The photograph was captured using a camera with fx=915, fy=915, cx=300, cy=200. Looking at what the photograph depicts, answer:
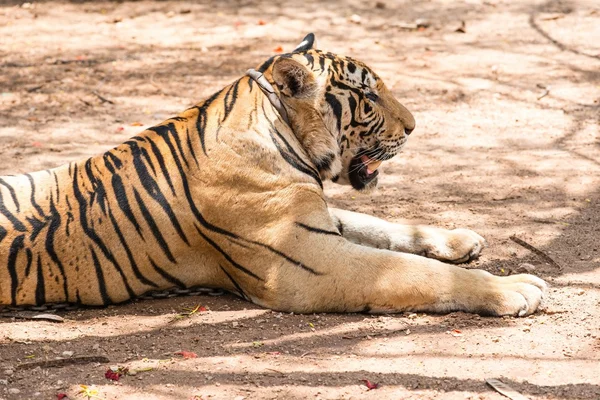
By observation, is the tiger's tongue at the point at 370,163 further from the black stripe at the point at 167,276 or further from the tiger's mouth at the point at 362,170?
the black stripe at the point at 167,276

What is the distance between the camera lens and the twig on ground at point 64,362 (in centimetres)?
369

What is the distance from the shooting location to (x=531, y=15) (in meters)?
8.98

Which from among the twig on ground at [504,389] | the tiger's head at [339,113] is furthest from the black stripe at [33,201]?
the twig on ground at [504,389]

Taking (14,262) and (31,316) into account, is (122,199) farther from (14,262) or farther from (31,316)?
(31,316)

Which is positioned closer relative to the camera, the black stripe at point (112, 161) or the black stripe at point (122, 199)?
the black stripe at point (122, 199)

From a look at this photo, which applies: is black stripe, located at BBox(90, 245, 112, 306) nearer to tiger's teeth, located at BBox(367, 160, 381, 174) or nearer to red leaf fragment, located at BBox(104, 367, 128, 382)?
red leaf fragment, located at BBox(104, 367, 128, 382)

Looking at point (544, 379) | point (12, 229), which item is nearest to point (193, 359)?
point (12, 229)

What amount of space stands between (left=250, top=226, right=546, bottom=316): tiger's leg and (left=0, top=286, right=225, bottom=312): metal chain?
1.47 ft

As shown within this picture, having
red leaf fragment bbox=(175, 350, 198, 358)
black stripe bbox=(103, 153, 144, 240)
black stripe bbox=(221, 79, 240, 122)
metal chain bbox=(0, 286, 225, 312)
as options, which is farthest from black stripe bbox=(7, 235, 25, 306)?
black stripe bbox=(221, 79, 240, 122)

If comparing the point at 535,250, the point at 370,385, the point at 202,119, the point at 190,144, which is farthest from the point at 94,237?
the point at 535,250

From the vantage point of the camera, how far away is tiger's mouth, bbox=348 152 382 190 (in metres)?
4.61

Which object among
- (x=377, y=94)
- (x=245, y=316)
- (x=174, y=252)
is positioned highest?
(x=377, y=94)

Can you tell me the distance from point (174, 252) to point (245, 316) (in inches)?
17.7

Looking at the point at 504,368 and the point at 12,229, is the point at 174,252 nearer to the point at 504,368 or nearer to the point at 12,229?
the point at 12,229
